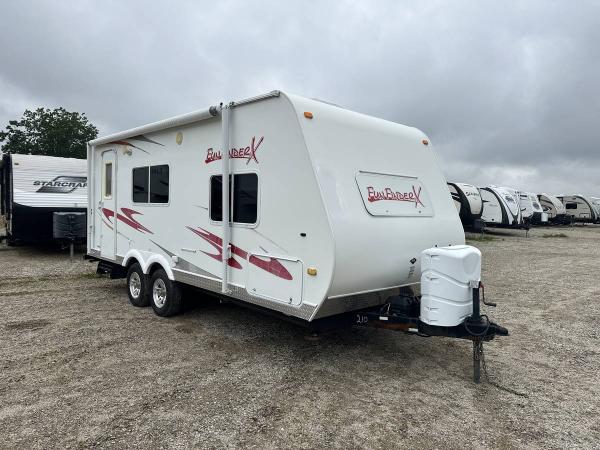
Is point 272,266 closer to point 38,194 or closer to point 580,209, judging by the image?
point 38,194

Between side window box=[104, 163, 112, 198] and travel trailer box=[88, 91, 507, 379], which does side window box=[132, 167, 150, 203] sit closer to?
travel trailer box=[88, 91, 507, 379]

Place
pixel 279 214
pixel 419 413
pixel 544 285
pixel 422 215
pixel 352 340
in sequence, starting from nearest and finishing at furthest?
pixel 419 413
pixel 279 214
pixel 422 215
pixel 352 340
pixel 544 285

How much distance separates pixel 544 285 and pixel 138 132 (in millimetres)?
8704

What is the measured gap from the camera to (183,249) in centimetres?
611

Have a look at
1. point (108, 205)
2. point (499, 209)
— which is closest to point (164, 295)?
point (108, 205)

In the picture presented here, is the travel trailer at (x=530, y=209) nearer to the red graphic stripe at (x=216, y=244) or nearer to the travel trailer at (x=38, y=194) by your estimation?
the travel trailer at (x=38, y=194)

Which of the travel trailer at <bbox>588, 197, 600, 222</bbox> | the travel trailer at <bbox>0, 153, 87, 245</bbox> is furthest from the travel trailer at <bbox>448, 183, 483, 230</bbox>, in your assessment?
the travel trailer at <bbox>588, 197, 600, 222</bbox>

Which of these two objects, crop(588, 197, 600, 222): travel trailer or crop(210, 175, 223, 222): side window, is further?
crop(588, 197, 600, 222): travel trailer

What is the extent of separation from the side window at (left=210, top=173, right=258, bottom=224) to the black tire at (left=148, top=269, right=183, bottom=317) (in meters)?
1.51

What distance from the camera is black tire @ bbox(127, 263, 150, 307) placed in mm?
7047

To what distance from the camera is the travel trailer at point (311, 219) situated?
14.3 ft

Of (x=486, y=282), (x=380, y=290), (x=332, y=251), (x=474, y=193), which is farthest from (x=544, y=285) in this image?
(x=474, y=193)

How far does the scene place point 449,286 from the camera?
430 cm

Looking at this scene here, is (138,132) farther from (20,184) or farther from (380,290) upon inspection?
(20,184)
